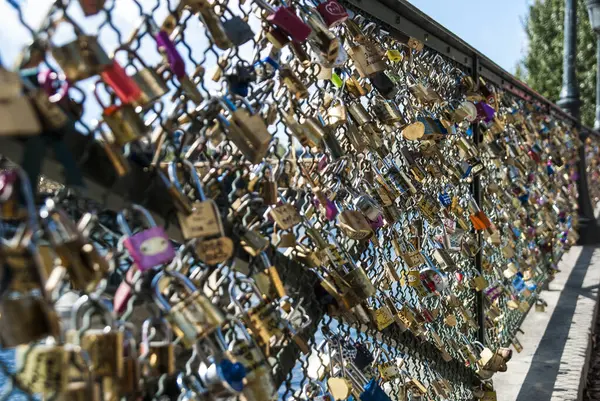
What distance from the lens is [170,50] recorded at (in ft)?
2.81

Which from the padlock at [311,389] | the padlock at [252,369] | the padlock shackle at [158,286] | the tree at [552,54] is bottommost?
the padlock at [311,389]

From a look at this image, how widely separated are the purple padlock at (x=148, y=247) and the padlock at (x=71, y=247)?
0.07 meters

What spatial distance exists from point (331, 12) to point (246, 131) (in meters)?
0.40

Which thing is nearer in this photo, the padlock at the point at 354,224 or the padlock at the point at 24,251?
the padlock at the point at 24,251

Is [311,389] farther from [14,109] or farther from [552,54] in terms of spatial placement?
[552,54]

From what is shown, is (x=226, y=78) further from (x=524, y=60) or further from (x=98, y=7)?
(x=524, y=60)

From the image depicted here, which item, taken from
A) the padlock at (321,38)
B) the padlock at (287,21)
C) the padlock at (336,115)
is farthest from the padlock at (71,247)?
the padlock at (336,115)

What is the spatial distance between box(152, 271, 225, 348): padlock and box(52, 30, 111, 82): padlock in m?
0.27

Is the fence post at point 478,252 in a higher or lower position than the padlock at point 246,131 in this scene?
lower

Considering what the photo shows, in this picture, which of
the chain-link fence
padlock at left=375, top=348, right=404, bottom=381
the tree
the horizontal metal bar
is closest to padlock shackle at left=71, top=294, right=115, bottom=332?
the chain-link fence

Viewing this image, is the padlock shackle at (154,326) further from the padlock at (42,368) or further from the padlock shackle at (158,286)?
the padlock at (42,368)

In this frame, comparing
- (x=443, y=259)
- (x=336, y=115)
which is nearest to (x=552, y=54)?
(x=443, y=259)

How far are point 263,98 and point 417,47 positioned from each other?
89 cm

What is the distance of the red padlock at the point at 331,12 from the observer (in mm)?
1240
